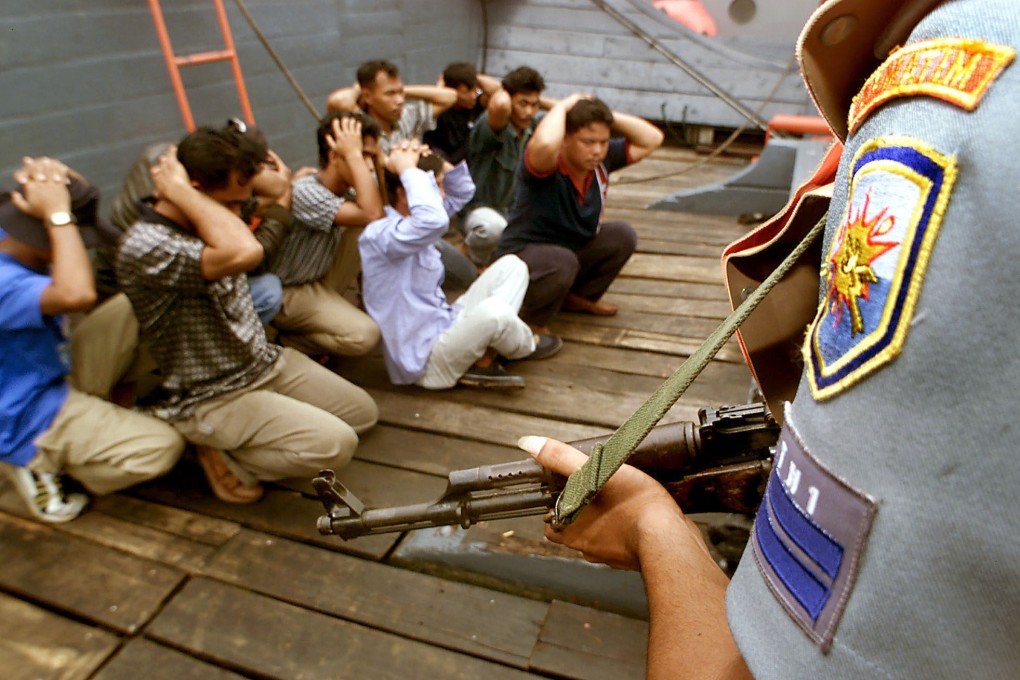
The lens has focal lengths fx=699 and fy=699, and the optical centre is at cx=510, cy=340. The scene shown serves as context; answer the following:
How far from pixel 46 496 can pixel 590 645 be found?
5.52ft

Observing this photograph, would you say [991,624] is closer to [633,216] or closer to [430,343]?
[430,343]

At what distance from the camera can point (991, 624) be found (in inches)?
18.2

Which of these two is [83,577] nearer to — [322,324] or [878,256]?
[322,324]

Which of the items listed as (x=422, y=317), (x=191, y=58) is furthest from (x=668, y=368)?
(x=191, y=58)

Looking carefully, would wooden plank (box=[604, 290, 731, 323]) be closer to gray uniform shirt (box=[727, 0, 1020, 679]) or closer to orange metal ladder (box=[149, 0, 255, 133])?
orange metal ladder (box=[149, 0, 255, 133])

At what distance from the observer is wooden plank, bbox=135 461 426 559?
81.3 inches

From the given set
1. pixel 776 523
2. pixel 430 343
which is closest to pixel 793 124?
pixel 430 343

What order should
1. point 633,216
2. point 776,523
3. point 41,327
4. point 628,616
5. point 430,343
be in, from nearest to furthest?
1. point 776,523
2. point 628,616
3. point 41,327
4. point 430,343
5. point 633,216

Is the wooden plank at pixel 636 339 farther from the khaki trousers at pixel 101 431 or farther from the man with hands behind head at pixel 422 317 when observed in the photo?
the khaki trousers at pixel 101 431

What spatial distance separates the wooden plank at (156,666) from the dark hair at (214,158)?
1.31 m

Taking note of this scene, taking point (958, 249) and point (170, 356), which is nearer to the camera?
point (958, 249)

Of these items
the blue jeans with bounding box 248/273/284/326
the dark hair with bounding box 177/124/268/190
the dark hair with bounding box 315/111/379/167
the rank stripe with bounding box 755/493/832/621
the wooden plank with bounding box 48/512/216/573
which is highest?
the rank stripe with bounding box 755/493/832/621

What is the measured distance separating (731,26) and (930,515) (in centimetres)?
693

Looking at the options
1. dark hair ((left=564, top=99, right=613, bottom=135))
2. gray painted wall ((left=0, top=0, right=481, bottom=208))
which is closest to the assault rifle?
dark hair ((left=564, top=99, right=613, bottom=135))
